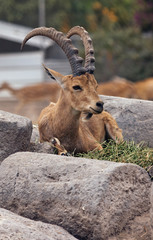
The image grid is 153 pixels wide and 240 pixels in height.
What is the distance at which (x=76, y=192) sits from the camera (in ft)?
16.7

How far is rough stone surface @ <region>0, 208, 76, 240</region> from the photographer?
4.59 metres

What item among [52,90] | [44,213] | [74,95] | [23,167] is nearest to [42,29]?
[74,95]

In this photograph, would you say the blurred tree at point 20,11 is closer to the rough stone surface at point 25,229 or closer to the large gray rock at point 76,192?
the large gray rock at point 76,192

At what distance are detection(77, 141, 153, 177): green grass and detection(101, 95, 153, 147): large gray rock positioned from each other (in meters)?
0.85

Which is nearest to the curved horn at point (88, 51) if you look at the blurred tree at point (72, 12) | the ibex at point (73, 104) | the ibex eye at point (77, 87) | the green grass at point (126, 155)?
the ibex at point (73, 104)

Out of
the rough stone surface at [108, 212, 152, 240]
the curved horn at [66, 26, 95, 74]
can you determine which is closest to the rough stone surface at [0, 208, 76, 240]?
the rough stone surface at [108, 212, 152, 240]

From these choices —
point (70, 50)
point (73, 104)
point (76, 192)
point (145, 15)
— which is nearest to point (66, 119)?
point (73, 104)

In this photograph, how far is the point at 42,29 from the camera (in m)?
6.85

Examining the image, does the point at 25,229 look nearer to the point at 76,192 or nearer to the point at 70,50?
the point at 76,192

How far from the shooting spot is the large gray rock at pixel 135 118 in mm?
7676

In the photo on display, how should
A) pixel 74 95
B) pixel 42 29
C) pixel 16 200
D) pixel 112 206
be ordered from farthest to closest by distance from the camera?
1. pixel 42 29
2. pixel 74 95
3. pixel 16 200
4. pixel 112 206

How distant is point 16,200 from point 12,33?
25741 mm

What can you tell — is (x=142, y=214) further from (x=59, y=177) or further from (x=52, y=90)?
(x=52, y=90)

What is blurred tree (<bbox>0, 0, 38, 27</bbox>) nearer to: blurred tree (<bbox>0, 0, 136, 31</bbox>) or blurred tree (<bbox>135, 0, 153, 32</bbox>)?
blurred tree (<bbox>0, 0, 136, 31</bbox>)
